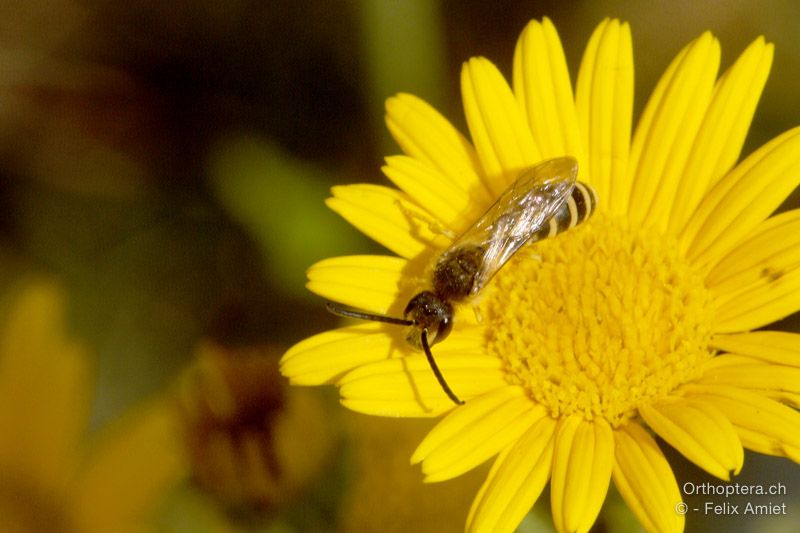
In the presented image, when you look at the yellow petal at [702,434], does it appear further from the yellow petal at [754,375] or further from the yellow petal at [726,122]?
the yellow petal at [726,122]

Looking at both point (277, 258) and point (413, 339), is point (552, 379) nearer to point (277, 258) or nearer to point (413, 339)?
point (413, 339)

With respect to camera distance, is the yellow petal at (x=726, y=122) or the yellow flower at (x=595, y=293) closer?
the yellow flower at (x=595, y=293)

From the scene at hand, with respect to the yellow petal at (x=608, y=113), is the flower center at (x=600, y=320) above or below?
below

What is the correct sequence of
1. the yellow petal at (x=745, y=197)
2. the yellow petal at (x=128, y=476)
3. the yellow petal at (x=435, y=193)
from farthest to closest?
the yellow petal at (x=128, y=476), the yellow petal at (x=435, y=193), the yellow petal at (x=745, y=197)

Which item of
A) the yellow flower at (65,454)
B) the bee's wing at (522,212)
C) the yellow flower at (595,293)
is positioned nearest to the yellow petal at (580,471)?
the yellow flower at (595,293)

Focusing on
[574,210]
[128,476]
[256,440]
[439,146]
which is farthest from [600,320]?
[128,476]

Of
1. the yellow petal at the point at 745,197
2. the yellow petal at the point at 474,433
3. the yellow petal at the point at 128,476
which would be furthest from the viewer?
the yellow petal at the point at 128,476

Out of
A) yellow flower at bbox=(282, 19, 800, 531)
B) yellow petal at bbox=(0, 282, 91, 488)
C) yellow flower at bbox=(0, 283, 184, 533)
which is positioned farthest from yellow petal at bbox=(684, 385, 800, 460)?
yellow petal at bbox=(0, 282, 91, 488)

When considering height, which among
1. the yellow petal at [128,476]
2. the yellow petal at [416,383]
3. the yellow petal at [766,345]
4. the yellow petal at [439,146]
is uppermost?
the yellow petal at [439,146]
